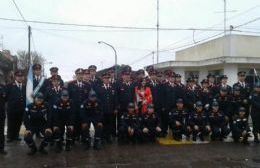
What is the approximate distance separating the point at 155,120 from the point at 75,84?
2323 millimetres

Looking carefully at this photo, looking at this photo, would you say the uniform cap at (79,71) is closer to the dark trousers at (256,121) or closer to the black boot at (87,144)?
the black boot at (87,144)

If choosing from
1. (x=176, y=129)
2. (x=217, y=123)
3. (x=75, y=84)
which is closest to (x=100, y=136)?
(x=75, y=84)

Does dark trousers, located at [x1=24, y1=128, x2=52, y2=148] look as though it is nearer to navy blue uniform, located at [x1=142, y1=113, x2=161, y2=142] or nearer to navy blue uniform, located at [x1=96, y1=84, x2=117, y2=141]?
navy blue uniform, located at [x1=96, y1=84, x2=117, y2=141]

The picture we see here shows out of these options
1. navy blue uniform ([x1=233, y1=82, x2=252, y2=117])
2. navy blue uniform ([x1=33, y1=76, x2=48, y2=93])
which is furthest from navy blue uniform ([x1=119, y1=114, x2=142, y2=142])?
navy blue uniform ([x1=233, y1=82, x2=252, y2=117])

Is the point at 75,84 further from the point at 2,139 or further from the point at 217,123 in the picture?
the point at 217,123

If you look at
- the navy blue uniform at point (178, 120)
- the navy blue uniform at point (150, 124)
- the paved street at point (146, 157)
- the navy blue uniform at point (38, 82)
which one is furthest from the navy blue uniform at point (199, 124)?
the navy blue uniform at point (38, 82)

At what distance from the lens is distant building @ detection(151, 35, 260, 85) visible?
2478 centimetres

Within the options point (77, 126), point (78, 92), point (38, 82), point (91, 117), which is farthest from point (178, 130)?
point (38, 82)

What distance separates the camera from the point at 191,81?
12039 millimetres

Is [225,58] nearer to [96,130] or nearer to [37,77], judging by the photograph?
[37,77]

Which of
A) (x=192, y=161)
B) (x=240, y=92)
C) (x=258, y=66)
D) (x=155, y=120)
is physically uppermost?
(x=258, y=66)

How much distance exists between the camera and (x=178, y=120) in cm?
1116

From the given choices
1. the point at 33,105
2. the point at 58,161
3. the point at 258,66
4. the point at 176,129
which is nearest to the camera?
the point at 58,161

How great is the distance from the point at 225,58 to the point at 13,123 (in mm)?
16320
